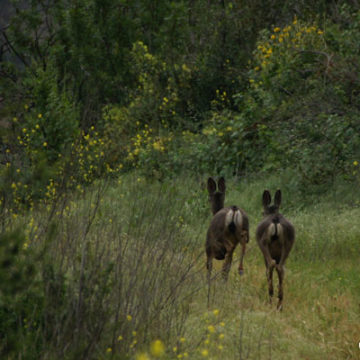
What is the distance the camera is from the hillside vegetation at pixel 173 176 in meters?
4.46

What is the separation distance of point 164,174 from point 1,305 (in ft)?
34.8

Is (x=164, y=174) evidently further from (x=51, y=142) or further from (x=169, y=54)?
(x=169, y=54)

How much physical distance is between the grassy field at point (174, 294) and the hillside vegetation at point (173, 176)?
3 centimetres

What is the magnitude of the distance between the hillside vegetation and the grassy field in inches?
1.1

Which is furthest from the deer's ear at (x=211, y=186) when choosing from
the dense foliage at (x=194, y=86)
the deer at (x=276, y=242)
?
the dense foliage at (x=194, y=86)

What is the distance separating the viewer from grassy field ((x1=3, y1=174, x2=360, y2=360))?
432 cm

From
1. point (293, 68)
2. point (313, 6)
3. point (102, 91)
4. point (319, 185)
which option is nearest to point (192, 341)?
point (319, 185)

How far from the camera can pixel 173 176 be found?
541 inches

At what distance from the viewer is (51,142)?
14.5m

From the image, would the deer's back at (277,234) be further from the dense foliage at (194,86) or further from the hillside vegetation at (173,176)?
the dense foliage at (194,86)

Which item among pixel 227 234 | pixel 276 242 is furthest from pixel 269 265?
pixel 227 234

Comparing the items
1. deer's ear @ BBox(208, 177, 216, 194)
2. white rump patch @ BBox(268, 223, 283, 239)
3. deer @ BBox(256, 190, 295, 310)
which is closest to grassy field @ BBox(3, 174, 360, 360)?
deer @ BBox(256, 190, 295, 310)

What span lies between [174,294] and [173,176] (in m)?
8.28

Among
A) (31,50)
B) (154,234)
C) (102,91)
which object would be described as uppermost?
(31,50)
